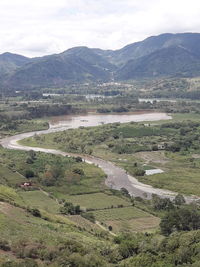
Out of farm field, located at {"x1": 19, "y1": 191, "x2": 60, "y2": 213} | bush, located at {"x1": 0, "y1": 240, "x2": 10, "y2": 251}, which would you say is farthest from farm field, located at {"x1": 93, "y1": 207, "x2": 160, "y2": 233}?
bush, located at {"x1": 0, "y1": 240, "x2": 10, "y2": 251}

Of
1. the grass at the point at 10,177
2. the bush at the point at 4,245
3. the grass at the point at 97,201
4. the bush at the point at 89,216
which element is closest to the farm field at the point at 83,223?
the bush at the point at 89,216

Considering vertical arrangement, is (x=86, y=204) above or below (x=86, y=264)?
below

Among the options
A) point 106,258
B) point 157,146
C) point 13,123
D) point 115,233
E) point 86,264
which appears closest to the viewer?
point 86,264

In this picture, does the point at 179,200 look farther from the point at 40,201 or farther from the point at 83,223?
the point at 40,201

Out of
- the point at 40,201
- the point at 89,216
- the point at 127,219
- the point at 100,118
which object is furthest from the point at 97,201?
the point at 100,118

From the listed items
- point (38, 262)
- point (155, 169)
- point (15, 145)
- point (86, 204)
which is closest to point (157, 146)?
point (155, 169)

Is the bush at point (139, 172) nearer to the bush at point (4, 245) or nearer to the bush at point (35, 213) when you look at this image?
the bush at point (35, 213)

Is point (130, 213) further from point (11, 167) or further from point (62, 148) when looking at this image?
point (62, 148)
